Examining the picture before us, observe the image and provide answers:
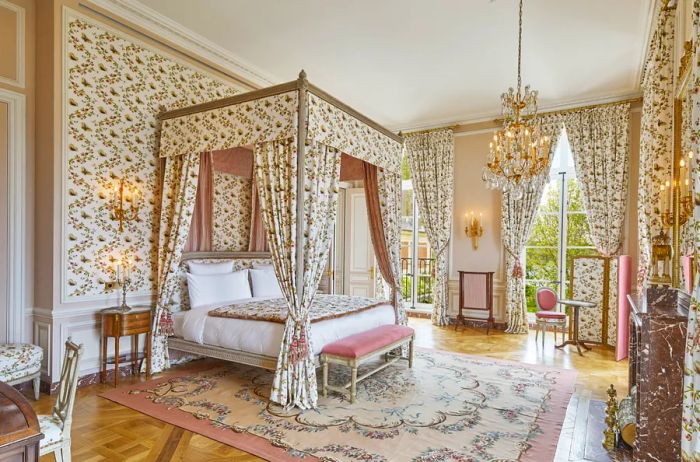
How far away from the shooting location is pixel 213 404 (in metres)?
3.69

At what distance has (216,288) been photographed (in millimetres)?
5008

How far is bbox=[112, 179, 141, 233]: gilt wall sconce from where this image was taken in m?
4.46

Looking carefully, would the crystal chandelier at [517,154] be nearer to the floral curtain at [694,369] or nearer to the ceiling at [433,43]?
the ceiling at [433,43]

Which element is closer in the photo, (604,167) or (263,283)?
(263,283)

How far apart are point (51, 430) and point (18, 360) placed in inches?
75.7

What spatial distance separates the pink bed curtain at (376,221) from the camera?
5211 millimetres

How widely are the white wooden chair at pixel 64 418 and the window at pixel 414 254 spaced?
6.93m

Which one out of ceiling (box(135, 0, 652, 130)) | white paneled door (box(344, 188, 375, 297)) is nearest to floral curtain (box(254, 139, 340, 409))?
ceiling (box(135, 0, 652, 130))

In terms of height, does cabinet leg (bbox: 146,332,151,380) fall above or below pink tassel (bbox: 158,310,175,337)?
below

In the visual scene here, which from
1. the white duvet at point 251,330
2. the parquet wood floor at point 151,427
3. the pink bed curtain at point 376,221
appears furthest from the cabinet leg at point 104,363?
the pink bed curtain at point 376,221

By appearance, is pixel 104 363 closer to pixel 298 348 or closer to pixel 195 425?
pixel 195 425

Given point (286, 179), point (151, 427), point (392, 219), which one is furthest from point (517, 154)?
point (151, 427)

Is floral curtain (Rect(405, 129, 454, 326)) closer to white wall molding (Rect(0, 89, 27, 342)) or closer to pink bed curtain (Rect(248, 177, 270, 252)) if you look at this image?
pink bed curtain (Rect(248, 177, 270, 252))

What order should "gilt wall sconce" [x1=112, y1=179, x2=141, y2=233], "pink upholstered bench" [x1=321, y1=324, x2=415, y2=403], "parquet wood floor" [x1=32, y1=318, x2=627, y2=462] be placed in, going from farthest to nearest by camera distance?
"gilt wall sconce" [x1=112, y1=179, x2=141, y2=233], "pink upholstered bench" [x1=321, y1=324, x2=415, y2=403], "parquet wood floor" [x1=32, y1=318, x2=627, y2=462]
